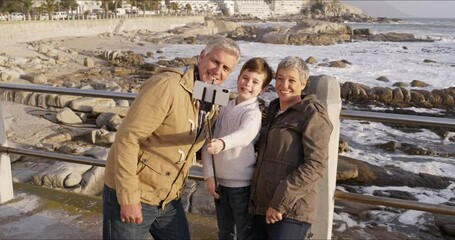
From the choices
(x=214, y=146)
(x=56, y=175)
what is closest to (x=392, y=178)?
(x=56, y=175)

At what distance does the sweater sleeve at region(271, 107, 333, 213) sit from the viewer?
88.1 inches

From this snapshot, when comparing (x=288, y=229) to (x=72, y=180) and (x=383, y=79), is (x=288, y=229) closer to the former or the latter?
(x=72, y=180)

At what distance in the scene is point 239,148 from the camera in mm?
2443

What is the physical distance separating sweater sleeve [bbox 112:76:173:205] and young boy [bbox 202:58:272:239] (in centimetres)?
35

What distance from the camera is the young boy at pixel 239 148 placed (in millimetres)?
2375

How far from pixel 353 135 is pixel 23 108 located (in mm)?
9014

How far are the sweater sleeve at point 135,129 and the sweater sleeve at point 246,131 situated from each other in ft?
1.21

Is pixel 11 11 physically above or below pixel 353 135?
above

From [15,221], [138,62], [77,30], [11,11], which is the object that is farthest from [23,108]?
[11,11]

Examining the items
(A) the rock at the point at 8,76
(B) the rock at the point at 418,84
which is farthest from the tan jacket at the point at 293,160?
(B) the rock at the point at 418,84

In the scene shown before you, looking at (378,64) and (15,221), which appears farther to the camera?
(378,64)

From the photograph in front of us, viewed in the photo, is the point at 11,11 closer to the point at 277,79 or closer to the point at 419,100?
the point at 419,100

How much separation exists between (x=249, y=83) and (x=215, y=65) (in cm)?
23

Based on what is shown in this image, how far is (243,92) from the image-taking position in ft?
7.89
